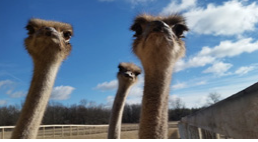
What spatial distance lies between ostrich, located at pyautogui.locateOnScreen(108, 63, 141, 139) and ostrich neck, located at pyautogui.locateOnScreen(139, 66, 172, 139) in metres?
2.70

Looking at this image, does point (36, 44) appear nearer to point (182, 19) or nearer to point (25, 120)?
point (25, 120)

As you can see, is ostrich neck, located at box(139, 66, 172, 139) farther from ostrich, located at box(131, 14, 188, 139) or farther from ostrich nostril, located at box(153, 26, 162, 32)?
ostrich nostril, located at box(153, 26, 162, 32)

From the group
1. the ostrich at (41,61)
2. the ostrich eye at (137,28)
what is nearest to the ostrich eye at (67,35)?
the ostrich at (41,61)

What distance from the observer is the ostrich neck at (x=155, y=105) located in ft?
7.29

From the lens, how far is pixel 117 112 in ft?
17.6

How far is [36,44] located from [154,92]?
66.5 inches

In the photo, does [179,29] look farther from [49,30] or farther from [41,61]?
[41,61]

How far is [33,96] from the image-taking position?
300 centimetres

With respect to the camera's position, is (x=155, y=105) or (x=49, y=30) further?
(x=49, y=30)

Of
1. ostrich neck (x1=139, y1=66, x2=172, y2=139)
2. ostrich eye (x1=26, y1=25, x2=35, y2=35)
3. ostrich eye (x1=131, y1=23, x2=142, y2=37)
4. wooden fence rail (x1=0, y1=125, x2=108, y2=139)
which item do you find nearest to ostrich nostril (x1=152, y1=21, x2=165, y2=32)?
ostrich neck (x1=139, y1=66, x2=172, y2=139)

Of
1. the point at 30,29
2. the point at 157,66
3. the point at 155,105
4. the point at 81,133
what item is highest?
the point at 30,29

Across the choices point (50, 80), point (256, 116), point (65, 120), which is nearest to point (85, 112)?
point (65, 120)

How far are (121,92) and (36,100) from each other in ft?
9.15

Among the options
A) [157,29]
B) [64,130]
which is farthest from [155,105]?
[64,130]
